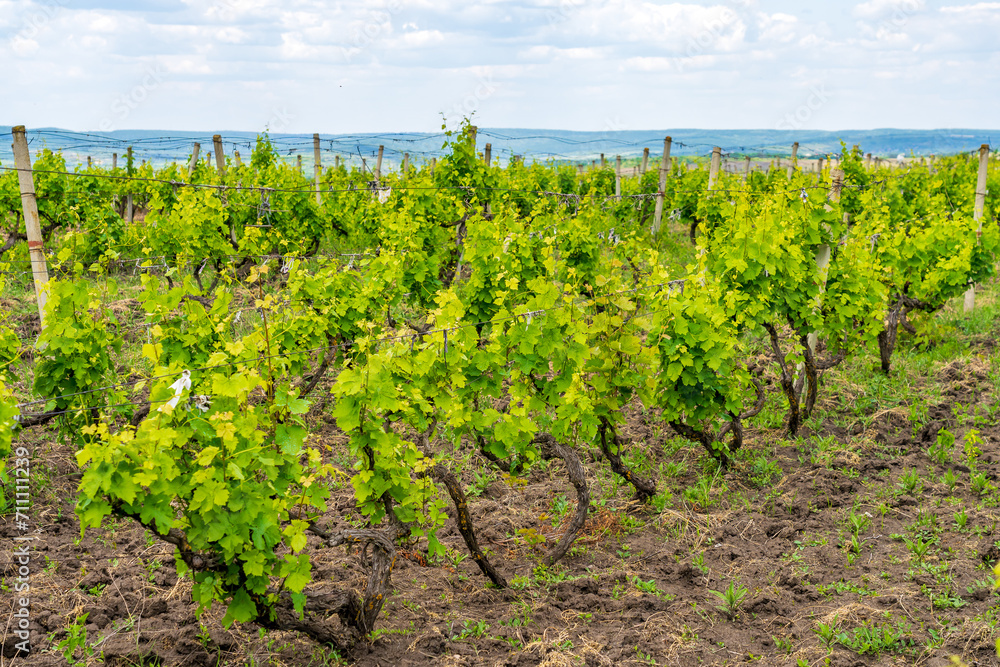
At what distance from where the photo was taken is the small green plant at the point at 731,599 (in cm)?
407

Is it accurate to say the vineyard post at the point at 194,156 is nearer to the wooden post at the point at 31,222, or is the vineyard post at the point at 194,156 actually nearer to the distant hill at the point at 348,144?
the distant hill at the point at 348,144

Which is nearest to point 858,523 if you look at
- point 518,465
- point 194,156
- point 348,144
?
point 518,465

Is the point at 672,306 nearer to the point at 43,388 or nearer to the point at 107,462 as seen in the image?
the point at 107,462

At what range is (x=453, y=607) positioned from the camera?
165 inches

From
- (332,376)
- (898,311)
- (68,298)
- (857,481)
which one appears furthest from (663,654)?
(898,311)

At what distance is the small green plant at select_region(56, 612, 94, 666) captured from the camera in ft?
11.2

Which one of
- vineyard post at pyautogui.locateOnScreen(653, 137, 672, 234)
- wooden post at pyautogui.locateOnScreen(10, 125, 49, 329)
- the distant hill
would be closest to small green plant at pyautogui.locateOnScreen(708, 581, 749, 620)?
wooden post at pyautogui.locateOnScreen(10, 125, 49, 329)

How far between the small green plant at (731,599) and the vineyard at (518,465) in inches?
0.9

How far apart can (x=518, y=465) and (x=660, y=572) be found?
1141 mm

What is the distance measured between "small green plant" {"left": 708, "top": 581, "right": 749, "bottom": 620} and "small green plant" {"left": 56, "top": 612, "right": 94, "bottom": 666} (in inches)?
133

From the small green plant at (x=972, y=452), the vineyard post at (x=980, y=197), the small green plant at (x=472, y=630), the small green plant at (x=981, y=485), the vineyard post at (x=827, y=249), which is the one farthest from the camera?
the vineyard post at (x=980, y=197)

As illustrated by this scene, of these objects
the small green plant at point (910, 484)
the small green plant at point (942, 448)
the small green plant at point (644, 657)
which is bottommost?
the small green plant at point (644, 657)

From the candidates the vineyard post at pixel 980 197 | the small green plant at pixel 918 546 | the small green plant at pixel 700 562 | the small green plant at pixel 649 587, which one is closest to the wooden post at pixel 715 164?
the vineyard post at pixel 980 197

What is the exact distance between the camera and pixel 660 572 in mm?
4516
